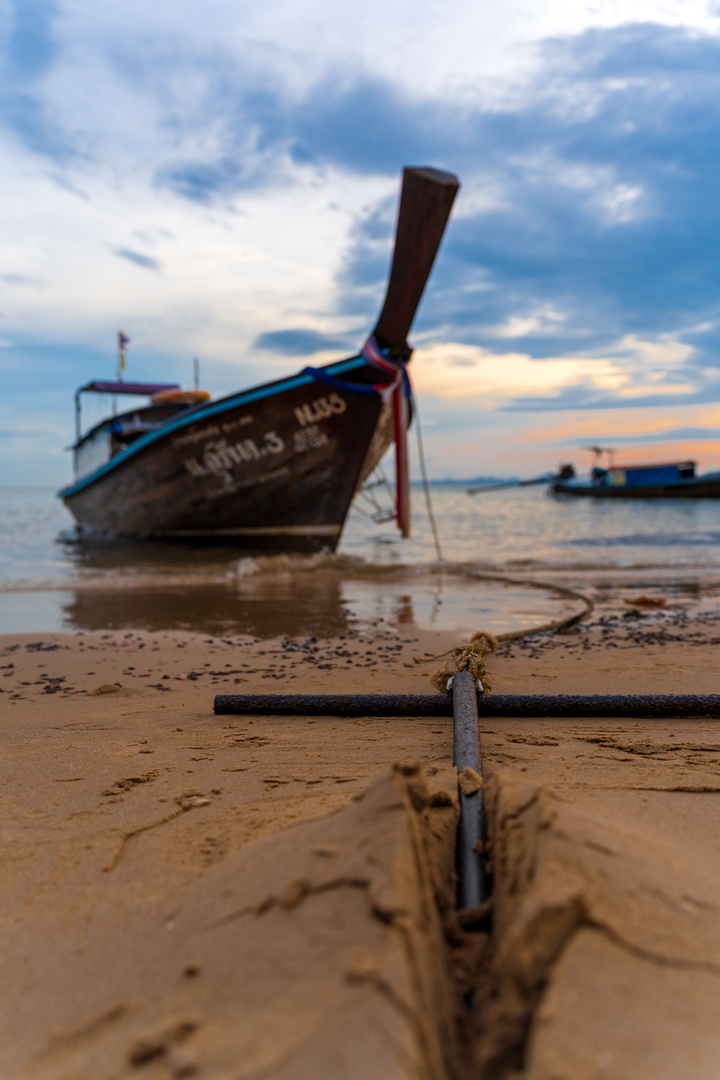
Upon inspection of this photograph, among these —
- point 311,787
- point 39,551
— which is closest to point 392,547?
point 39,551

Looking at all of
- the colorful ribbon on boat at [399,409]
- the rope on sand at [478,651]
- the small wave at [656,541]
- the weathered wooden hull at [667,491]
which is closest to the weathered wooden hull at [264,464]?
the colorful ribbon on boat at [399,409]

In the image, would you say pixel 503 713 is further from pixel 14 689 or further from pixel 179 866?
pixel 14 689

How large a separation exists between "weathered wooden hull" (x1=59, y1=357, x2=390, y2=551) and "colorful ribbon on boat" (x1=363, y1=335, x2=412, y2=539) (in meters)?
0.37

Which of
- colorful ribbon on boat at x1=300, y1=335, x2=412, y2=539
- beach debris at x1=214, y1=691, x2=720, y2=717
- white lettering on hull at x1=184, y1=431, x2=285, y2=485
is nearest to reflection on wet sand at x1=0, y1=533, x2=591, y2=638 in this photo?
colorful ribbon on boat at x1=300, y1=335, x2=412, y2=539

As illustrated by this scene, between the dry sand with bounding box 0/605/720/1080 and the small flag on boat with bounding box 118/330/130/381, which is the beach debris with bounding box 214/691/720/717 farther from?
the small flag on boat with bounding box 118/330/130/381

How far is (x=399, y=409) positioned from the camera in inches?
409

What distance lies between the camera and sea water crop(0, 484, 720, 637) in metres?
6.35

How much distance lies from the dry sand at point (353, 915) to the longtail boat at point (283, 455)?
26.6ft

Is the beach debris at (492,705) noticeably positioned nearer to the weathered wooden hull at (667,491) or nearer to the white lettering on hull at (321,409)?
the white lettering on hull at (321,409)

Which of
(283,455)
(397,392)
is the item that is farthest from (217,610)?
(283,455)

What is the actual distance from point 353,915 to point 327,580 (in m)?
8.13

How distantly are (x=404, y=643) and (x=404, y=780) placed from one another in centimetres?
344

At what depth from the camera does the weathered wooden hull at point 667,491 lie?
38812 mm

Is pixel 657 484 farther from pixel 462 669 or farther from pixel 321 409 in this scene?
pixel 462 669
